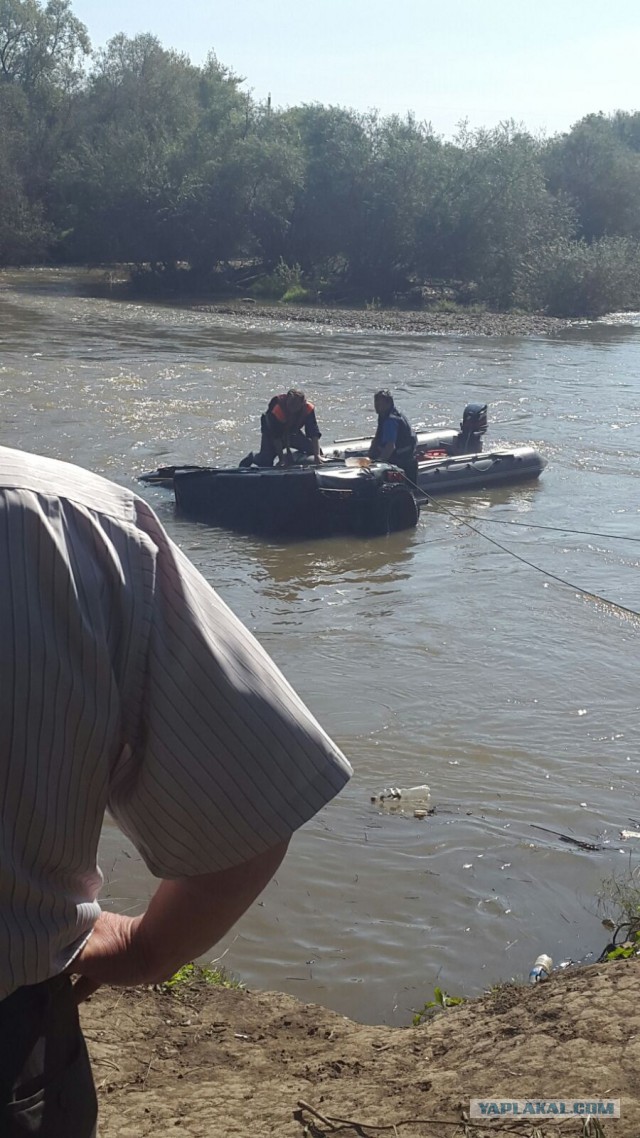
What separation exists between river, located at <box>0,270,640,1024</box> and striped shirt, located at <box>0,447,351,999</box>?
322 cm

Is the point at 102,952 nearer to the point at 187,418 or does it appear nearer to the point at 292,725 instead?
the point at 292,725

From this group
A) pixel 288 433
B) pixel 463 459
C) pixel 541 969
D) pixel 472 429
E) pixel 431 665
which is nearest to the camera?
pixel 541 969

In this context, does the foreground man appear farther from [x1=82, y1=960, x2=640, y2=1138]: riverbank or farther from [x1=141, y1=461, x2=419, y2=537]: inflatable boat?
[x1=141, y1=461, x2=419, y2=537]: inflatable boat

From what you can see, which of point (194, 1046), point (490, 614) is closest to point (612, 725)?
point (490, 614)

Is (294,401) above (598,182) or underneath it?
underneath

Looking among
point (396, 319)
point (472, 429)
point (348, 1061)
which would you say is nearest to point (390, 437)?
point (472, 429)

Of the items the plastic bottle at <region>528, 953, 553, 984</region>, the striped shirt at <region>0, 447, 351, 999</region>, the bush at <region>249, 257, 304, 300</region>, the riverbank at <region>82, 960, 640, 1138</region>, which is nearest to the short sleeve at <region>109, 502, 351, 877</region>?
the striped shirt at <region>0, 447, 351, 999</region>

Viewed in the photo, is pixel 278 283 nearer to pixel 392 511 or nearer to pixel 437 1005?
pixel 392 511

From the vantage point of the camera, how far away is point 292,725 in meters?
1.31

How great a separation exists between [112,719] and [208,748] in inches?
4.3

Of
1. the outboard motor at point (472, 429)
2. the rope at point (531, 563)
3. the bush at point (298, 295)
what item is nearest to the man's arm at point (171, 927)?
the rope at point (531, 563)

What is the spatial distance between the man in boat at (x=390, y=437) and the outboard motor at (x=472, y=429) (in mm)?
2286

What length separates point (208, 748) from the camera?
4.15 ft

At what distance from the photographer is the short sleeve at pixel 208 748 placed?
123 centimetres
